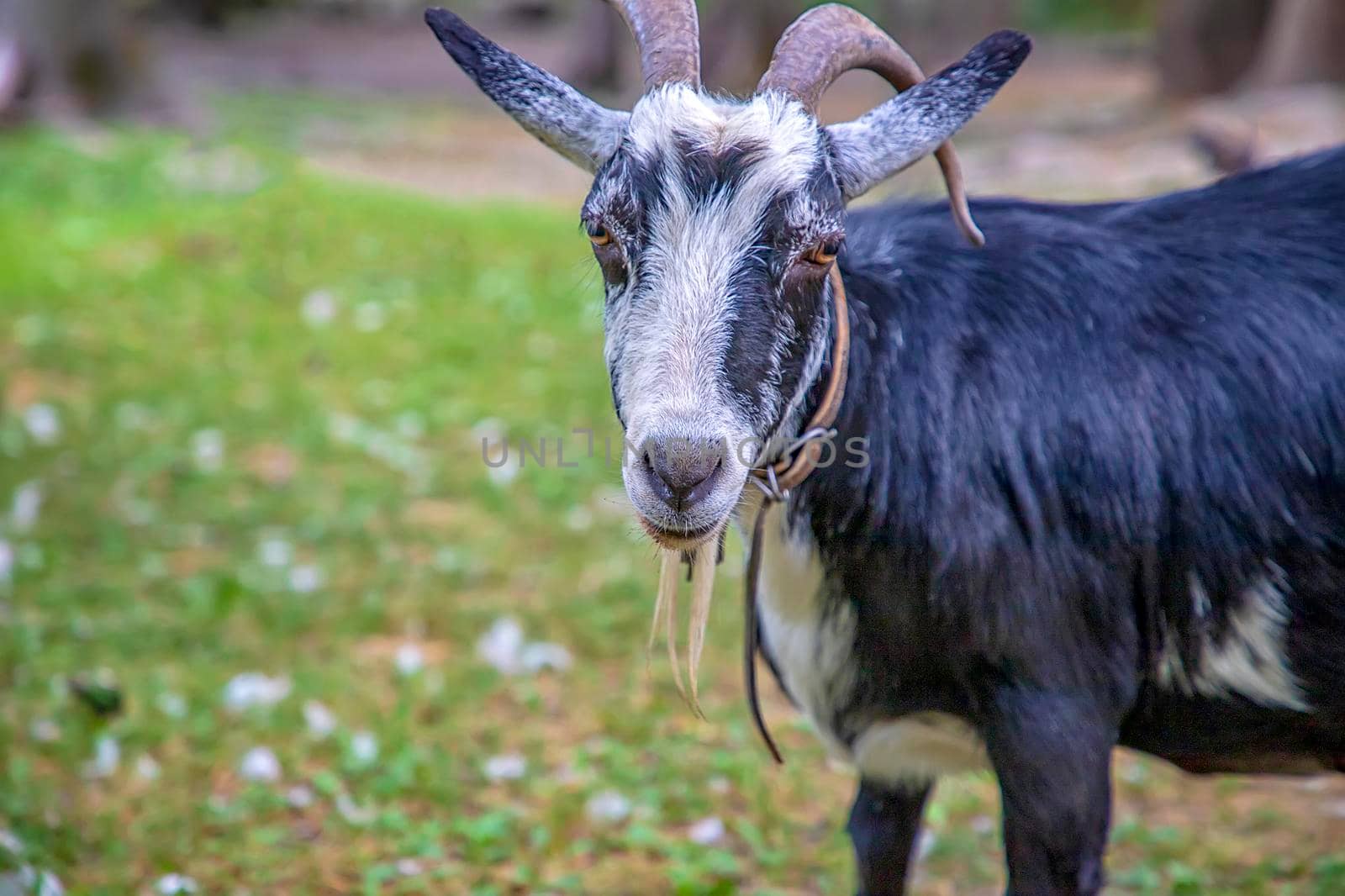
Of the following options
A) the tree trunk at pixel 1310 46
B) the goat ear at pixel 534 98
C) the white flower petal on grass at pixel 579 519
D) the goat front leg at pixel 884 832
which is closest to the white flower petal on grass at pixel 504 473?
the white flower petal on grass at pixel 579 519

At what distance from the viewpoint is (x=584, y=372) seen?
6.70 metres

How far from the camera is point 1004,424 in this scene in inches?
103

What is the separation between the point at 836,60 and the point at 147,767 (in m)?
2.88

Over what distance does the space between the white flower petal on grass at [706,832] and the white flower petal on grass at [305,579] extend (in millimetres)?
1905

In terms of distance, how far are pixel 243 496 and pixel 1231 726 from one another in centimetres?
420

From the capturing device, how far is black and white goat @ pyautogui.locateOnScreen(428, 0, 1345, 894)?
2393 millimetres

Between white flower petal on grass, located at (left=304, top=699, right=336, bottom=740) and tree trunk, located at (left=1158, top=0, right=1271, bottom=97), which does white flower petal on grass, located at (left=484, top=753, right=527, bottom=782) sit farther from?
tree trunk, located at (left=1158, top=0, right=1271, bottom=97)

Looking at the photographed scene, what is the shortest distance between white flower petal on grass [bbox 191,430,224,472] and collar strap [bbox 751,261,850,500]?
3.94m

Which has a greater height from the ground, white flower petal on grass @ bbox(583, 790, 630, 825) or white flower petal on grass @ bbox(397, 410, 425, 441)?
white flower petal on grass @ bbox(583, 790, 630, 825)

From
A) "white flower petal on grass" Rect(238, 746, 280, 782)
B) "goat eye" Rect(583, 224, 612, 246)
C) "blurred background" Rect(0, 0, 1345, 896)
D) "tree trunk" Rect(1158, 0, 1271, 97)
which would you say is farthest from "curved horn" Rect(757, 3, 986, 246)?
"tree trunk" Rect(1158, 0, 1271, 97)

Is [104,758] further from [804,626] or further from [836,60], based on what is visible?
[836,60]

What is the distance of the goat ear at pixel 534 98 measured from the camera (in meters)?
2.58

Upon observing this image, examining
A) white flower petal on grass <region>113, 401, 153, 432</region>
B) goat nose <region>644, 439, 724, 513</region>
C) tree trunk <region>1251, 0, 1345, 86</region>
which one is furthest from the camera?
tree trunk <region>1251, 0, 1345, 86</region>

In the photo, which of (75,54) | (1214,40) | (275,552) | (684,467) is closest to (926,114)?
(684,467)
